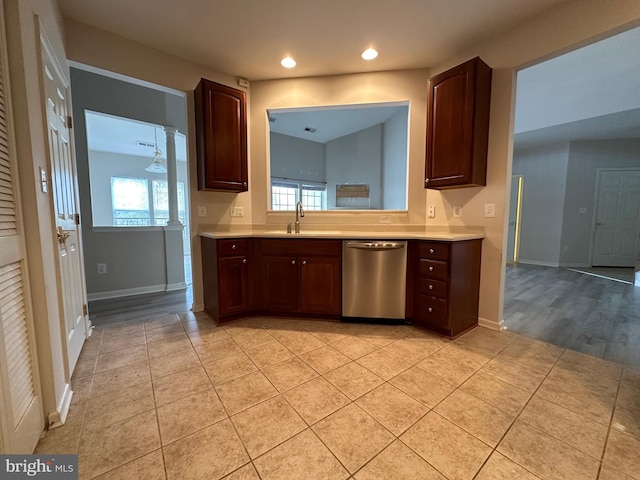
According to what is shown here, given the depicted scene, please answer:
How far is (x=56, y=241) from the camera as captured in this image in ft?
5.13

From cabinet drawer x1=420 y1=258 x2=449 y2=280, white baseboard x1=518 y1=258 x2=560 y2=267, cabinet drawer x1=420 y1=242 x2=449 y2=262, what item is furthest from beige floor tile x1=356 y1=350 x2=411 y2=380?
white baseboard x1=518 y1=258 x2=560 y2=267

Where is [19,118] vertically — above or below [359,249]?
above

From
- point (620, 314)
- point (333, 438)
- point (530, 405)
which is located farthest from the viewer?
point (620, 314)

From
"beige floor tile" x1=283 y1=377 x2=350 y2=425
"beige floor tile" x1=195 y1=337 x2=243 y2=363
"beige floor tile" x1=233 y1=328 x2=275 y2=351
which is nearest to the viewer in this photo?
"beige floor tile" x1=283 y1=377 x2=350 y2=425

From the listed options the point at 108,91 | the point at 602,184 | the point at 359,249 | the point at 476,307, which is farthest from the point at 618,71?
the point at 108,91

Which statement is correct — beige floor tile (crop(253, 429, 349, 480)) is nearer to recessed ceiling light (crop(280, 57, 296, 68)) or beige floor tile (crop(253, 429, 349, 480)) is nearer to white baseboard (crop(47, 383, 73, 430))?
white baseboard (crop(47, 383, 73, 430))

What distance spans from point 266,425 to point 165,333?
153 cm

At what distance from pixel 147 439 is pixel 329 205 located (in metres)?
5.50

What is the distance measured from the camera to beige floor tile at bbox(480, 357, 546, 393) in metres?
1.63

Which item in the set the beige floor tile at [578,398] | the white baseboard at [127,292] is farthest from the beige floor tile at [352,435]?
the white baseboard at [127,292]

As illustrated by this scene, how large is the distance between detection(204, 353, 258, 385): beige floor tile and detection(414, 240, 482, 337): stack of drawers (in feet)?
4.96

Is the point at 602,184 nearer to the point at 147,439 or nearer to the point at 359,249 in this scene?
the point at 359,249

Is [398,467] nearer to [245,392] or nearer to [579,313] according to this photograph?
[245,392]

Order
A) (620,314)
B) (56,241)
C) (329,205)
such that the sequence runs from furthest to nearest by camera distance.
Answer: (329,205) → (620,314) → (56,241)
